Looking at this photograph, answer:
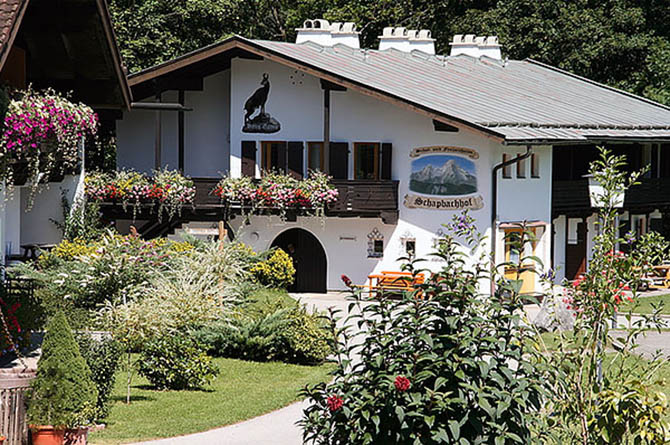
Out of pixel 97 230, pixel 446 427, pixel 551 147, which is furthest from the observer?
pixel 551 147

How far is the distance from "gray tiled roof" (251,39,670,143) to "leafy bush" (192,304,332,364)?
9.90m

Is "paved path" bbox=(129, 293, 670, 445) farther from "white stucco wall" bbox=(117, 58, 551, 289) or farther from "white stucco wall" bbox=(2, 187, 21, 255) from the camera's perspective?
"white stucco wall" bbox=(117, 58, 551, 289)

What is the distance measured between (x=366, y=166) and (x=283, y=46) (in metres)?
4.72

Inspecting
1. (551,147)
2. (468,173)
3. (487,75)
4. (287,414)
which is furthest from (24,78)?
(487,75)

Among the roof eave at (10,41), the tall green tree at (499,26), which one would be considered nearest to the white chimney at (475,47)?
the tall green tree at (499,26)

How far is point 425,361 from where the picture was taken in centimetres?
768

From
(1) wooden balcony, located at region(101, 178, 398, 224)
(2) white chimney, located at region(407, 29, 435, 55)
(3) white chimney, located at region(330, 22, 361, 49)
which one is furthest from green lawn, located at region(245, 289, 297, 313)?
(2) white chimney, located at region(407, 29, 435, 55)

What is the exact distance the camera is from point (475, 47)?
3781 cm

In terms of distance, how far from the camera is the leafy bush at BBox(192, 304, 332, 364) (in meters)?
18.2

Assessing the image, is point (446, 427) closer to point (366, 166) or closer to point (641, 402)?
point (641, 402)

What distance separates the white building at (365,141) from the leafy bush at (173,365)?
1164 cm

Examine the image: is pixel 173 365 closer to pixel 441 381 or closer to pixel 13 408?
pixel 13 408

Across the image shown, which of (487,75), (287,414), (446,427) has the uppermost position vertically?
(487,75)

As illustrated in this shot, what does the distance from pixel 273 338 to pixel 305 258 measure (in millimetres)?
11961
